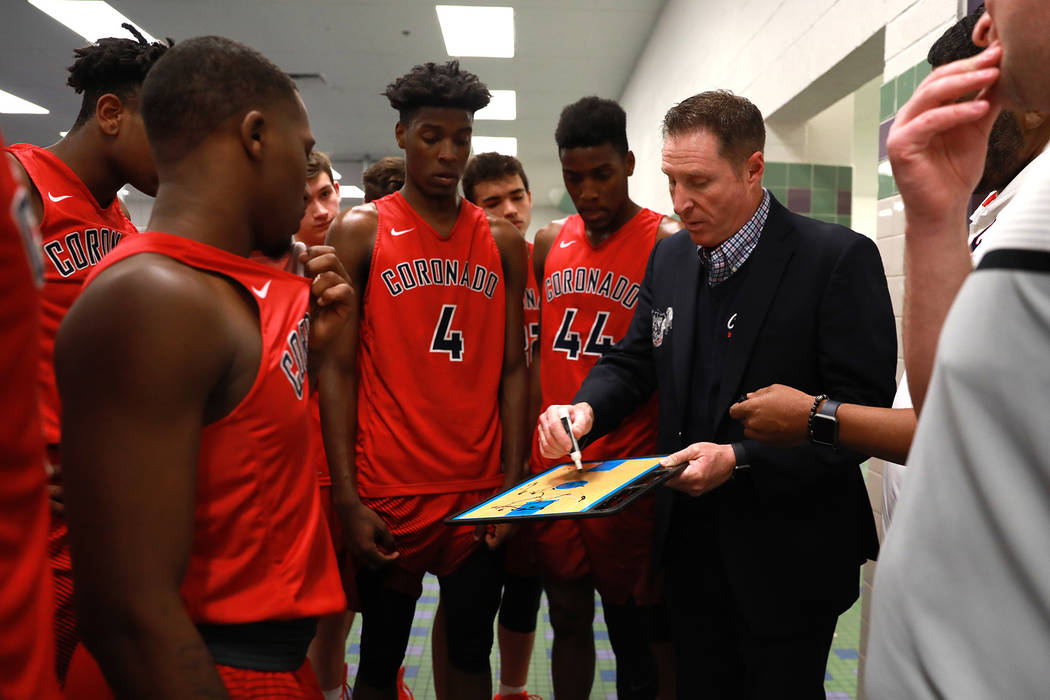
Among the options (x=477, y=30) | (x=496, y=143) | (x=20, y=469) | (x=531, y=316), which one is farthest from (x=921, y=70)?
(x=496, y=143)

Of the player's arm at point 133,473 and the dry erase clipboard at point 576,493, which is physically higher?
the player's arm at point 133,473

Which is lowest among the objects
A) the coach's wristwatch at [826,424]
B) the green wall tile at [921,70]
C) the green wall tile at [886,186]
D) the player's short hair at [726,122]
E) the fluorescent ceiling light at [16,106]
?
the coach's wristwatch at [826,424]

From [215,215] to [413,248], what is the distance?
117 cm

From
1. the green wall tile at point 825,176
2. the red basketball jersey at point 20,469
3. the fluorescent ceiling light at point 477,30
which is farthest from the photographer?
the fluorescent ceiling light at point 477,30

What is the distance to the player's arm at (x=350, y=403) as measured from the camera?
2053mm

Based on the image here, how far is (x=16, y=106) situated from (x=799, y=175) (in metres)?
10.2

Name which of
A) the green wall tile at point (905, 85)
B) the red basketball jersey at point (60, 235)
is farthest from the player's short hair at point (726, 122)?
the red basketball jersey at point (60, 235)

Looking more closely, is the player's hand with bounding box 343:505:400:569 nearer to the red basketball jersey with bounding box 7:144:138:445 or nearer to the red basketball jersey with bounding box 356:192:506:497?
the red basketball jersey with bounding box 356:192:506:497

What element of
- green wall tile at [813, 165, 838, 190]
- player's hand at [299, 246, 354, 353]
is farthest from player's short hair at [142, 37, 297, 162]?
green wall tile at [813, 165, 838, 190]

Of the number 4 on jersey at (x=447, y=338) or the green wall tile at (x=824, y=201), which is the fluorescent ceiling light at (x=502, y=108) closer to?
the green wall tile at (x=824, y=201)

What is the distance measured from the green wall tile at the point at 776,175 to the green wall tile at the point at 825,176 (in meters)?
0.24

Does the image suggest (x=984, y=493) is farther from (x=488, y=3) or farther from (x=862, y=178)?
(x=488, y=3)

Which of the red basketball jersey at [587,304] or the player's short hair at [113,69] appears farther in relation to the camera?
the red basketball jersey at [587,304]

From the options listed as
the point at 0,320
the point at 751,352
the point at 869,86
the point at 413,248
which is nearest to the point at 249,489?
the point at 0,320
